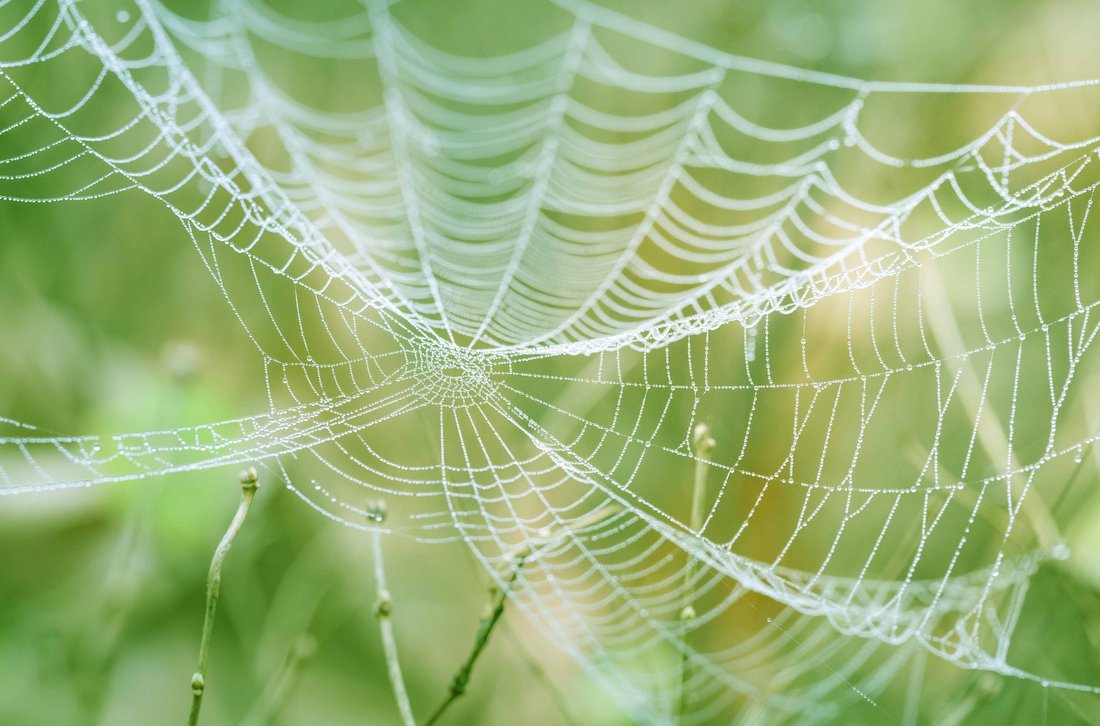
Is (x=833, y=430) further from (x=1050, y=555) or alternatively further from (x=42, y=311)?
(x=42, y=311)

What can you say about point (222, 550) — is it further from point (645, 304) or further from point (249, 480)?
point (645, 304)

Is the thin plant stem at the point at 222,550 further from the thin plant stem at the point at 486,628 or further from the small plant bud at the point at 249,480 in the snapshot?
the thin plant stem at the point at 486,628

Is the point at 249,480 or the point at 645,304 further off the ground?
the point at 645,304

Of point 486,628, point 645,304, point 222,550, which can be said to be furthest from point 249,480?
point 645,304

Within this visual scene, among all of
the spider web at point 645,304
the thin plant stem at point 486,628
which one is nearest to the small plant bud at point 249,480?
the thin plant stem at point 486,628

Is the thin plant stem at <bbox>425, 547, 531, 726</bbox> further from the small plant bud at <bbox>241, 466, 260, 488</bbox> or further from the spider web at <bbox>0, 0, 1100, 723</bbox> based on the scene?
the spider web at <bbox>0, 0, 1100, 723</bbox>

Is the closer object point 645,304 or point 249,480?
point 249,480

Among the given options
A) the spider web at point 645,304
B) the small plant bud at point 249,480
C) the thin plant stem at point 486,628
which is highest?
the spider web at point 645,304

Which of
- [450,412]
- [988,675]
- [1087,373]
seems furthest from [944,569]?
[450,412]

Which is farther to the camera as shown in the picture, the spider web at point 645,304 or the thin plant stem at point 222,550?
the spider web at point 645,304
